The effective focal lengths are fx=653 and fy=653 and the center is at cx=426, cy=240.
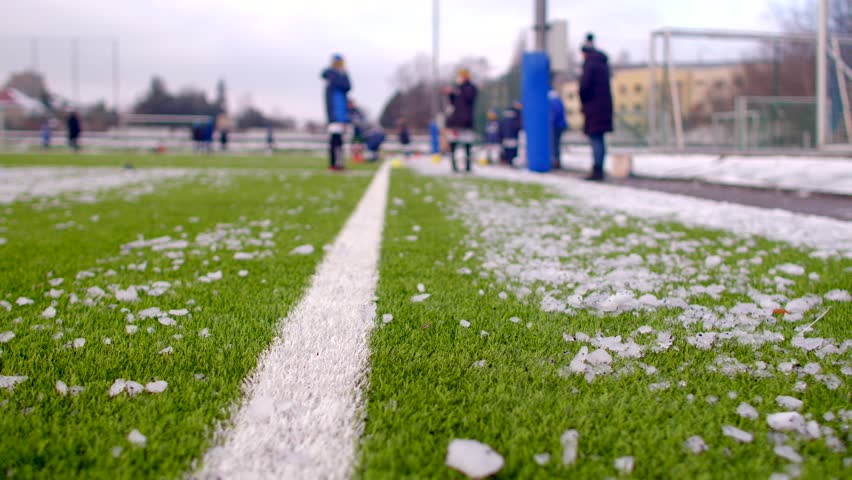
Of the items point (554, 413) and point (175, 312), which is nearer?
point (554, 413)

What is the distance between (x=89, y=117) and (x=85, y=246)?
183 ft

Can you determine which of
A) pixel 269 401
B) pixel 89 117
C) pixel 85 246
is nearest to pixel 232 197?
pixel 85 246

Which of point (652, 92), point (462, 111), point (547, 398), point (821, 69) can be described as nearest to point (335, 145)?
point (462, 111)

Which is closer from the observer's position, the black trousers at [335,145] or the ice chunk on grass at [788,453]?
the ice chunk on grass at [788,453]

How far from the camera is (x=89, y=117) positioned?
173 feet

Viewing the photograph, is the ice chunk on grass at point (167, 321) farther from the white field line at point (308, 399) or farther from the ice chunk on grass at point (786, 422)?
the ice chunk on grass at point (786, 422)

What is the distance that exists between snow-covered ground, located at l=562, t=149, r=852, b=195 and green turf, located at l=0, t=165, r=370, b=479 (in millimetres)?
6519

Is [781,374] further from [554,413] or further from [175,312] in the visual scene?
[175,312]

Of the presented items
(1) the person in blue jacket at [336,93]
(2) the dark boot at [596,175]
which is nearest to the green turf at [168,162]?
(1) the person in blue jacket at [336,93]

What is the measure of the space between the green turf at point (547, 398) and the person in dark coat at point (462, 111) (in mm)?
11034

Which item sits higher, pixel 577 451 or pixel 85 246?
pixel 85 246

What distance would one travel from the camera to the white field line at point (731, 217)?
4336 millimetres

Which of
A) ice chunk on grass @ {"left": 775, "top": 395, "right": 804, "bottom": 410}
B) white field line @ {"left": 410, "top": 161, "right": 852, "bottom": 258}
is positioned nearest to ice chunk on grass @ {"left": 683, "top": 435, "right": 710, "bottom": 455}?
ice chunk on grass @ {"left": 775, "top": 395, "right": 804, "bottom": 410}

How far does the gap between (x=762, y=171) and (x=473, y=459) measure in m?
9.73
